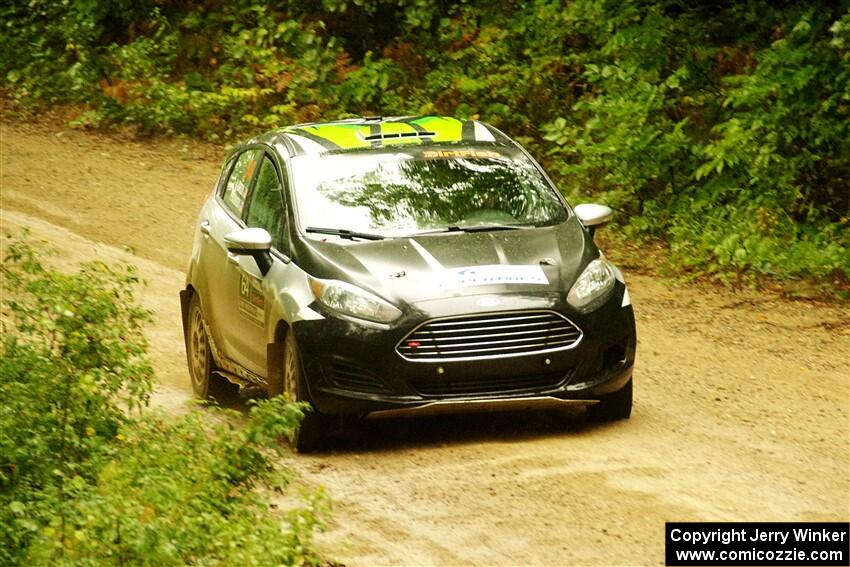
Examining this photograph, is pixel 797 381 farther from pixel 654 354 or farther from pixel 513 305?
pixel 513 305

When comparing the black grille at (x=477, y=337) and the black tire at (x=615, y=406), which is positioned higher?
the black grille at (x=477, y=337)

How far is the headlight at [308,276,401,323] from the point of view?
8.31 m

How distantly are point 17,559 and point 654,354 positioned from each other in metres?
5.78

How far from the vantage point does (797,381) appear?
1025cm

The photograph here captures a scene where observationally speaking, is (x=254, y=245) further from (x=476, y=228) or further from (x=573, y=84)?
(x=573, y=84)

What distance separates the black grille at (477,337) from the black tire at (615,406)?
2.43 ft

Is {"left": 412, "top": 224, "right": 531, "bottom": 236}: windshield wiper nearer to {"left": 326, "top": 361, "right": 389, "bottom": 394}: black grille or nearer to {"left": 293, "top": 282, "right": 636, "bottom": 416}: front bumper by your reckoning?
{"left": 293, "top": 282, "right": 636, "bottom": 416}: front bumper

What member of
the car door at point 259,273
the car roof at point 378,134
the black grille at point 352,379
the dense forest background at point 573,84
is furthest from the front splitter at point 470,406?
the dense forest background at point 573,84

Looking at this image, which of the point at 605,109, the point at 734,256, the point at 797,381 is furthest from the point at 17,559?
the point at 605,109

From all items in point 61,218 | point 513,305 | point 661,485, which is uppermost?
point 513,305

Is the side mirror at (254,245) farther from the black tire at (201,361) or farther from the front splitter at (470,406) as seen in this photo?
the black tire at (201,361)

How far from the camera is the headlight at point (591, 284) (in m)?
8.55

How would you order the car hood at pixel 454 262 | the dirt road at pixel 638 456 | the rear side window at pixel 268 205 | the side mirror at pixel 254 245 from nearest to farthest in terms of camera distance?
the dirt road at pixel 638 456, the car hood at pixel 454 262, the side mirror at pixel 254 245, the rear side window at pixel 268 205

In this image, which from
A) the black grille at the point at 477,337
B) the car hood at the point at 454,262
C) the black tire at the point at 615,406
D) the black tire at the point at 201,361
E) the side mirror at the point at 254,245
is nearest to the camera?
the black grille at the point at 477,337
